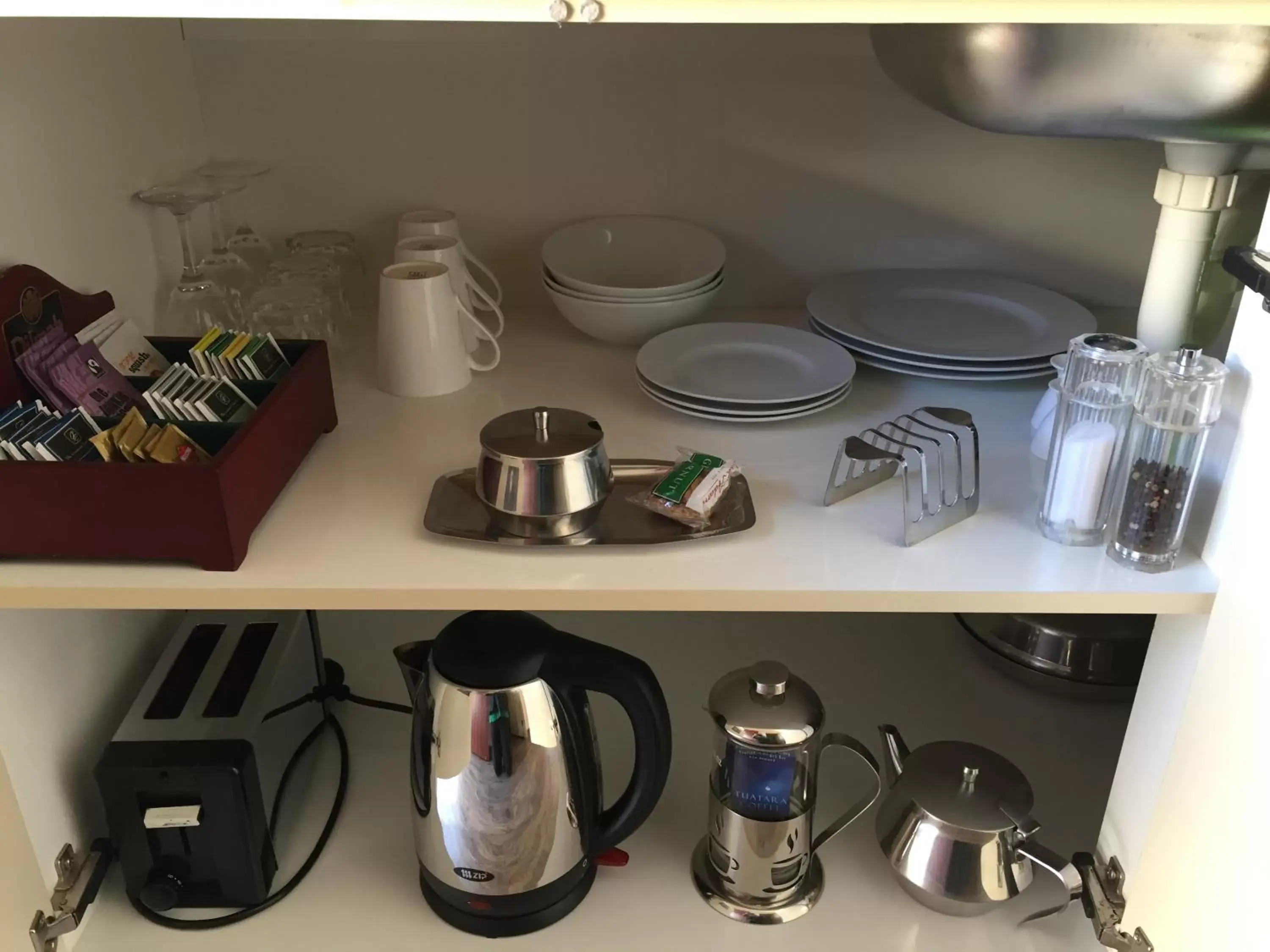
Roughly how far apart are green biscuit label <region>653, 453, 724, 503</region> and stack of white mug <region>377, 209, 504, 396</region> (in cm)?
28

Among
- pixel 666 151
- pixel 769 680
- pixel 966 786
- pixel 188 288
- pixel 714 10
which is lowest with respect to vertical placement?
pixel 966 786

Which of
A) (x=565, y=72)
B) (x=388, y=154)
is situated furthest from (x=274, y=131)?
(x=565, y=72)

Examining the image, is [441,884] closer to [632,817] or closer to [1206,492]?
[632,817]

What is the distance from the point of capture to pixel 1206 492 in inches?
29.0

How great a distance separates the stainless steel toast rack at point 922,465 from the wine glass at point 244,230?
660mm

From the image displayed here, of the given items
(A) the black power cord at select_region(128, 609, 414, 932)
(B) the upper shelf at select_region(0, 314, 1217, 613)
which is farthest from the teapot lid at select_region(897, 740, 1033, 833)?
(A) the black power cord at select_region(128, 609, 414, 932)

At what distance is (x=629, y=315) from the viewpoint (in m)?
1.07

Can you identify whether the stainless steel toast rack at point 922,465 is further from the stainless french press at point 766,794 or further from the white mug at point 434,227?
the white mug at point 434,227

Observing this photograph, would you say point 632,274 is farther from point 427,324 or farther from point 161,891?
point 161,891

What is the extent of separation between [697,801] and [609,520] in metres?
0.38

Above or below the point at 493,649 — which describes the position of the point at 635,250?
above

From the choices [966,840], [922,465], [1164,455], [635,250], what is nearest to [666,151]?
[635,250]

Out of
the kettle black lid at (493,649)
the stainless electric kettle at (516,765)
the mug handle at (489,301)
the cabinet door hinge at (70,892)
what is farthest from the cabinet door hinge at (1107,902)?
the cabinet door hinge at (70,892)

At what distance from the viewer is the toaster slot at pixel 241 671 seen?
3.02ft
